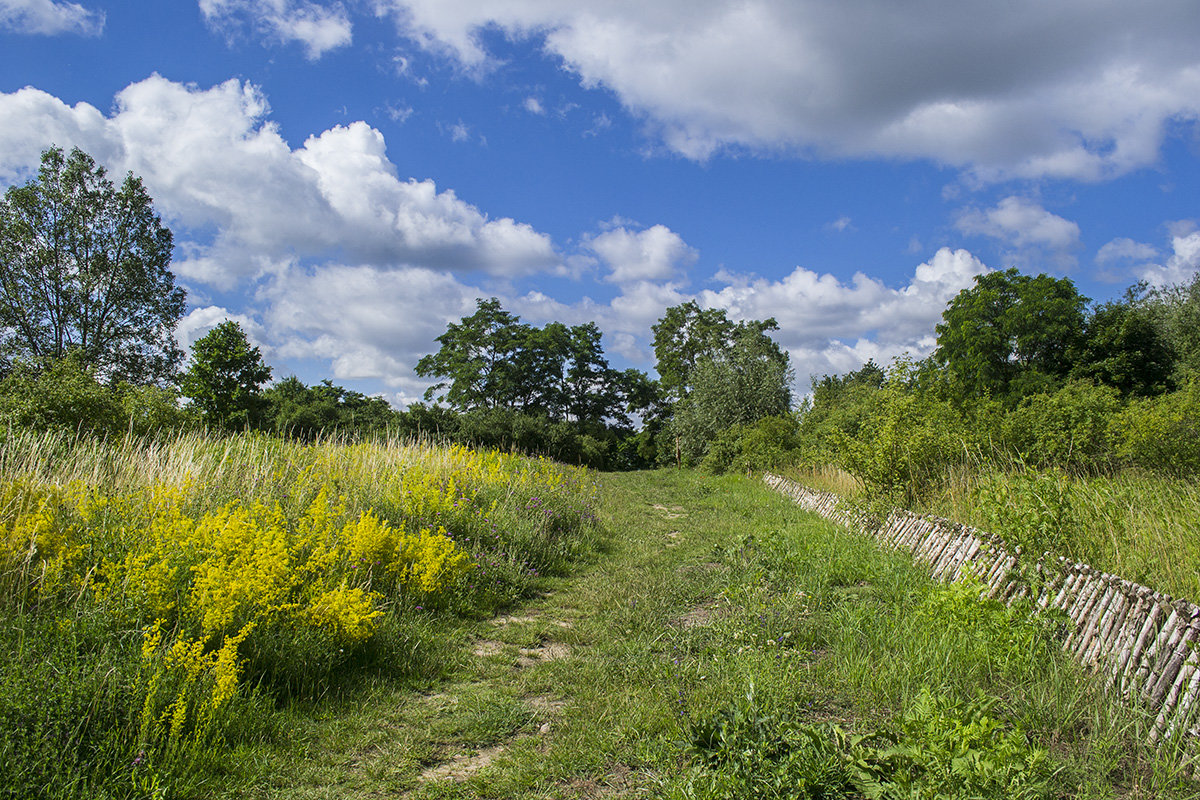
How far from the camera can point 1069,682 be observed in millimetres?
3635

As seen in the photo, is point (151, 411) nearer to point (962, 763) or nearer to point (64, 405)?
point (64, 405)

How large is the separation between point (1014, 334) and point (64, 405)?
122 feet

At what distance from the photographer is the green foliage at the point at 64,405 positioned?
37.2ft

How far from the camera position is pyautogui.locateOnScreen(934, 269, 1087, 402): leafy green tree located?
29203 mm

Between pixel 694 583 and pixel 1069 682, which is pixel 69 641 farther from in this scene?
pixel 1069 682

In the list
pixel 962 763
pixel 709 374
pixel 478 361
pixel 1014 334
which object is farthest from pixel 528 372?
pixel 962 763

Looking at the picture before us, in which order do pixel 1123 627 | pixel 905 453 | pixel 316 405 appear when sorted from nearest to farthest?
1. pixel 1123 627
2. pixel 905 453
3. pixel 316 405

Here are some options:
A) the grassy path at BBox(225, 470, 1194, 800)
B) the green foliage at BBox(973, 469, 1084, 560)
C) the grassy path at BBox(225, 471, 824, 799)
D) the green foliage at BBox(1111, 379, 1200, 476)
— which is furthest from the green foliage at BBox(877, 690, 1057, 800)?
the green foliage at BBox(1111, 379, 1200, 476)

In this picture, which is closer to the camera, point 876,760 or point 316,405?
point 876,760

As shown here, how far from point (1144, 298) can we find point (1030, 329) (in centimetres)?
1874

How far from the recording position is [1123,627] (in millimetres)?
3760

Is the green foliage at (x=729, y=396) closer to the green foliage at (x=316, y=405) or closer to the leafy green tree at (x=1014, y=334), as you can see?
the leafy green tree at (x=1014, y=334)

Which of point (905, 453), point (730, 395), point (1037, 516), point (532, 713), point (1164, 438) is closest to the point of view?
point (532, 713)

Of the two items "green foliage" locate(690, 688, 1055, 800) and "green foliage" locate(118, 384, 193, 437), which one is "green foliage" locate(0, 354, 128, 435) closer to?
"green foliage" locate(118, 384, 193, 437)
